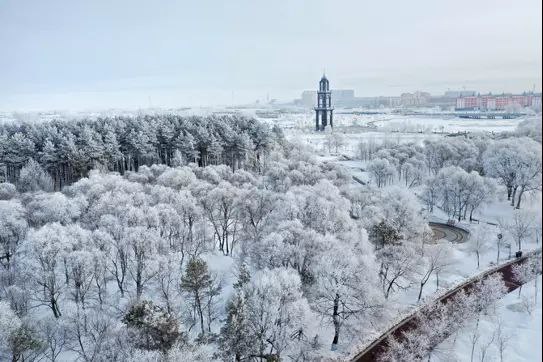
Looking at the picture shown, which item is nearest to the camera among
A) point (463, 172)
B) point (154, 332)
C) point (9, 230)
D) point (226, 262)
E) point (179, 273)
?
point (154, 332)

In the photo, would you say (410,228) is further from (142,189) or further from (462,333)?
(142,189)

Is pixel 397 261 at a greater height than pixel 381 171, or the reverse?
pixel 381 171

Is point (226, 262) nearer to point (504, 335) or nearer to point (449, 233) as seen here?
point (504, 335)

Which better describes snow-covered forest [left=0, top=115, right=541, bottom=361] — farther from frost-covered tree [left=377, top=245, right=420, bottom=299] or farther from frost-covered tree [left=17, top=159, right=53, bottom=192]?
frost-covered tree [left=17, top=159, right=53, bottom=192]

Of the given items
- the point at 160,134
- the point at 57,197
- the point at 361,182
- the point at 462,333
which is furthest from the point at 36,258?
the point at 361,182

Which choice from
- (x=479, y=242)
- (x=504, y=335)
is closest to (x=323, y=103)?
(x=479, y=242)

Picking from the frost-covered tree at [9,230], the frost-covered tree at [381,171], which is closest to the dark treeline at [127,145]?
the frost-covered tree at [381,171]
